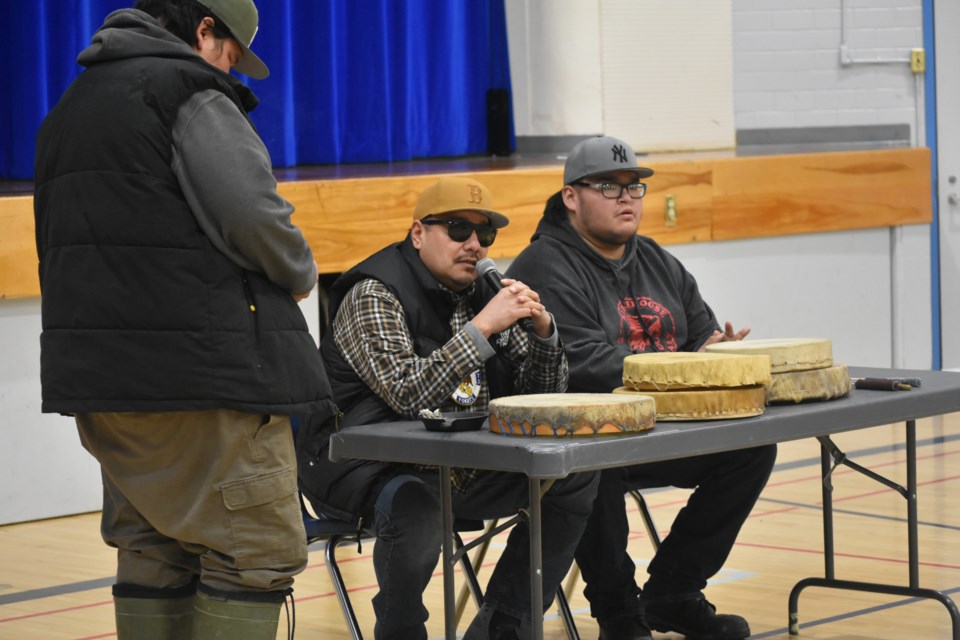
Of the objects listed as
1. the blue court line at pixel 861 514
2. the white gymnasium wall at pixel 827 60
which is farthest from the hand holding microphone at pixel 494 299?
the white gymnasium wall at pixel 827 60

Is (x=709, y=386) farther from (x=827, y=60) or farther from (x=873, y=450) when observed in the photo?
(x=827, y=60)

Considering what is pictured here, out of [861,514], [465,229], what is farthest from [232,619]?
[861,514]

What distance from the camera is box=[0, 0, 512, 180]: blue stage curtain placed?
6.64 metres

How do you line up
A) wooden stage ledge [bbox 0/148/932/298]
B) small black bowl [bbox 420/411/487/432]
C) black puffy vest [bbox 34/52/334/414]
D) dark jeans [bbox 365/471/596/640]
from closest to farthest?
1. black puffy vest [bbox 34/52/334/414]
2. small black bowl [bbox 420/411/487/432]
3. dark jeans [bbox 365/471/596/640]
4. wooden stage ledge [bbox 0/148/932/298]

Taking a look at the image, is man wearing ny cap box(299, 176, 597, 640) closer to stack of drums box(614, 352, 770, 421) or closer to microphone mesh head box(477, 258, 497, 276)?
microphone mesh head box(477, 258, 497, 276)

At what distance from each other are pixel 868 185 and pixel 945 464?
76.7 inches

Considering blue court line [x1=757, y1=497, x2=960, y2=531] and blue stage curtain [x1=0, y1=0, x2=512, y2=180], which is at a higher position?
blue stage curtain [x1=0, y1=0, x2=512, y2=180]

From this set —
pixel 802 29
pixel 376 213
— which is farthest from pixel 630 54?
pixel 376 213

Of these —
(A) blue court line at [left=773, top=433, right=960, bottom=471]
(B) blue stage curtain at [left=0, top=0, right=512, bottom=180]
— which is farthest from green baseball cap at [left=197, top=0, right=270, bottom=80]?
(B) blue stage curtain at [left=0, top=0, right=512, bottom=180]

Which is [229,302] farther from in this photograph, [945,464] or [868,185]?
[868,185]

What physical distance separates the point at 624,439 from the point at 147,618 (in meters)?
0.88

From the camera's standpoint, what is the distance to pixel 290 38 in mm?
7457

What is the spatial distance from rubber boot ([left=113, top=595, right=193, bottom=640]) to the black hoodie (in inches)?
46.1

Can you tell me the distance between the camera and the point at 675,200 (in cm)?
657
